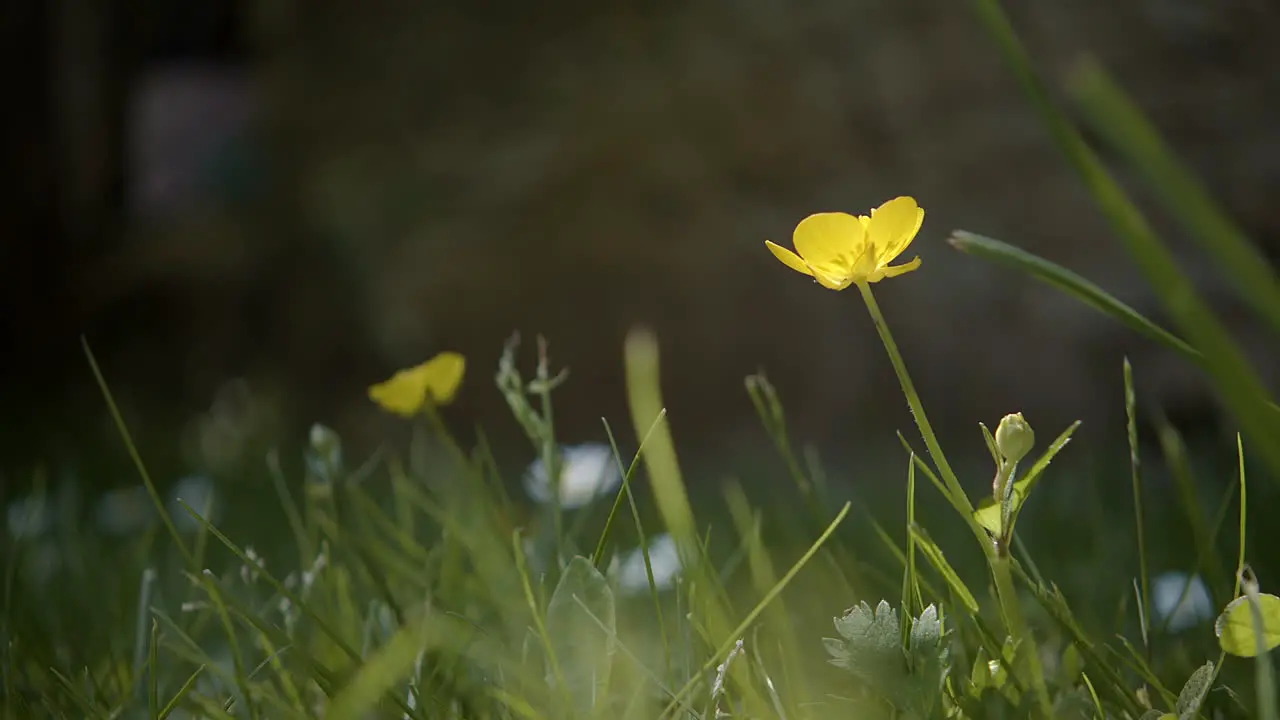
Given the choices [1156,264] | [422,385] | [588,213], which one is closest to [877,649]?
[1156,264]

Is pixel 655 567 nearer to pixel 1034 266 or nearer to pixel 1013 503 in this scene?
pixel 1013 503

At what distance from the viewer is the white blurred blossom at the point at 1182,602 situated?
646mm

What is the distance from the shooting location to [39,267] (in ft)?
9.00

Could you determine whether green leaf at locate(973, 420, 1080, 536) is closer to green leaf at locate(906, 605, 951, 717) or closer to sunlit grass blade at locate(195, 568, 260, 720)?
green leaf at locate(906, 605, 951, 717)

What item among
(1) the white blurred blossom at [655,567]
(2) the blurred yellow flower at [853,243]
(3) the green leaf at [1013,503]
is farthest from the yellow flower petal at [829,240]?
(1) the white blurred blossom at [655,567]

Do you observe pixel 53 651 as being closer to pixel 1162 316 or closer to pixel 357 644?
pixel 357 644

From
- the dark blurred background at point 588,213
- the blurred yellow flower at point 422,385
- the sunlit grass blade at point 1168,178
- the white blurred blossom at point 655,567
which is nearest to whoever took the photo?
the sunlit grass blade at point 1168,178

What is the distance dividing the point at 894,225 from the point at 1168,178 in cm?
21

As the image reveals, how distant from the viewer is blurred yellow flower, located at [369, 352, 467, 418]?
61 cm

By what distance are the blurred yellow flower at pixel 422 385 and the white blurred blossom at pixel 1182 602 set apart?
0.42 metres

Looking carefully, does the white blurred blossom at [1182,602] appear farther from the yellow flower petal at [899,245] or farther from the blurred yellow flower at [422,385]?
the blurred yellow flower at [422,385]

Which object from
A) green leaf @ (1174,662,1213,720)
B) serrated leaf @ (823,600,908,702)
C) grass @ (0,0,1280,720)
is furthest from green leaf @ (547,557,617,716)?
green leaf @ (1174,662,1213,720)

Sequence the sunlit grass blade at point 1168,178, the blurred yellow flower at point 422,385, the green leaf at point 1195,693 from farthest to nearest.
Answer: the blurred yellow flower at point 422,385, the green leaf at point 1195,693, the sunlit grass blade at point 1168,178

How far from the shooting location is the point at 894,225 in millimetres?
417
